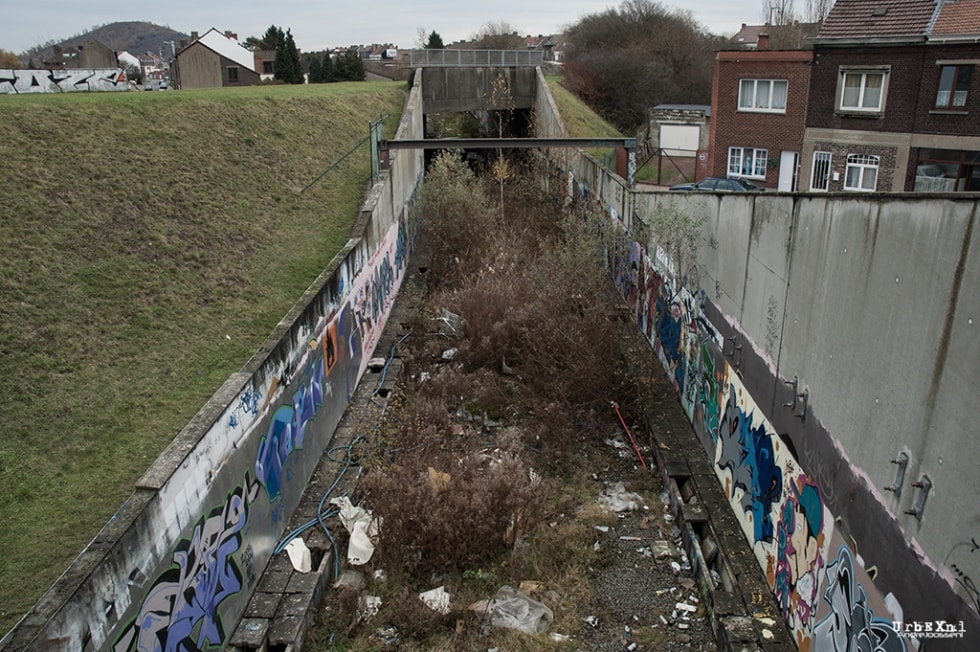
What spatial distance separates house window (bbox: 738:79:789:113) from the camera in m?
27.6

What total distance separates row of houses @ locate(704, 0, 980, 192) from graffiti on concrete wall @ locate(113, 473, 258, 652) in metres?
18.1

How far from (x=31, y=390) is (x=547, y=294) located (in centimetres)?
827

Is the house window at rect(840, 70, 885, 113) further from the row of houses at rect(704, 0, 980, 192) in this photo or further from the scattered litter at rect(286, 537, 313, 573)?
the scattered litter at rect(286, 537, 313, 573)

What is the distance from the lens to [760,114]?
92.3 ft

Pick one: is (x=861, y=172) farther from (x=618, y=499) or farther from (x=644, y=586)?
(x=644, y=586)

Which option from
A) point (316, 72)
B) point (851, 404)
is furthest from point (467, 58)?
point (851, 404)

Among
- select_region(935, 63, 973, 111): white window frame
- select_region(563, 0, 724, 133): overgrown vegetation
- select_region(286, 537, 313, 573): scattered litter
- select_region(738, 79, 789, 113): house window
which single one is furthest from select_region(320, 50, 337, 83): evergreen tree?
select_region(286, 537, 313, 573): scattered litter

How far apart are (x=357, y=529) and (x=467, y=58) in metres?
24.6

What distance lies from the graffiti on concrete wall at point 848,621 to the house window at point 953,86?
2186 centimetres

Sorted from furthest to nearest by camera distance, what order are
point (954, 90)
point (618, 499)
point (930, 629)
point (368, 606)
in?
point (954, 90) < point (618, 499) < point (368, 606) < point (930, 629)

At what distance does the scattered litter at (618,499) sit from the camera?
366 inches

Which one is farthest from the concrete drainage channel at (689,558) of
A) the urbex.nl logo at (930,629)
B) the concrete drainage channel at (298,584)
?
the urbex.nl logo at (930,629)

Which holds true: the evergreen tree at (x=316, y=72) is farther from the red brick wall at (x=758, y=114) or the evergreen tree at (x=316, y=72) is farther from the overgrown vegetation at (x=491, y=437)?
the overgrown vegetation at (x=491, y=437)

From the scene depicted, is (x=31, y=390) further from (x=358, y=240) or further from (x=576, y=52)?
(x=576, y=52)
